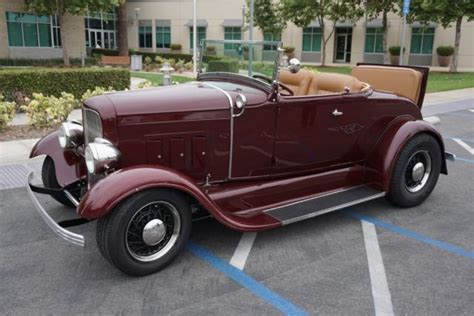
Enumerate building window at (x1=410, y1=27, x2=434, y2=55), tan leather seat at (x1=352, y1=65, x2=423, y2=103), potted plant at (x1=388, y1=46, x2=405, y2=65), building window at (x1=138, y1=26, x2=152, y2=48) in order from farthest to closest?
building window at (x1=138, y1=26, x2=152, y2=48) < building window at (x1=410, y1=27, x2=434, y2=55) < potted plant at (x1=388, y1=46, x2=405, y2=65) < tan leather seat at (x1=352, y1=65, x2=423, y2=103)

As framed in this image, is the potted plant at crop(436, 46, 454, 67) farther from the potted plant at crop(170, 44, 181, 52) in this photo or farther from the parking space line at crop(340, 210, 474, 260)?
the parking space line at crop(340, 210, 474, 260)

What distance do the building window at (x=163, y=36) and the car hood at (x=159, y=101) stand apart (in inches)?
1522

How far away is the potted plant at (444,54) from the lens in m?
30.5

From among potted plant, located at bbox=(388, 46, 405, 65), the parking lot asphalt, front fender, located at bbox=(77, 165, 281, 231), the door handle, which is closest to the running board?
the parking lot asphalt

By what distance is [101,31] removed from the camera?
1572 inches

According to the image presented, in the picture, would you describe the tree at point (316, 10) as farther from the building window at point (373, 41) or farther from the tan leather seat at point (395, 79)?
the tan leather seat at point (395, 79)

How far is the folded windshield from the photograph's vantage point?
4.31 meters

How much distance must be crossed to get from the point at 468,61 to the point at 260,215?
31.9 meters

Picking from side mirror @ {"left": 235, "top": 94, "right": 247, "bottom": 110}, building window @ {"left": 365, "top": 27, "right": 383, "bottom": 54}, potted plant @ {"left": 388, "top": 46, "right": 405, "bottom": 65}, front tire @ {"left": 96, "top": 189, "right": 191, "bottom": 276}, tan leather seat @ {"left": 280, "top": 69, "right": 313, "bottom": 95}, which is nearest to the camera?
front tire @ {"left": 96, "top": 189, "right": 191, "bottom": 276}

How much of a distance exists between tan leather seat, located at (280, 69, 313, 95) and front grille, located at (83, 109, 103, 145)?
2.20 metres

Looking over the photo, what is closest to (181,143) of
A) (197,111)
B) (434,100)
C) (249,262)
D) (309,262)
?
(197,111)

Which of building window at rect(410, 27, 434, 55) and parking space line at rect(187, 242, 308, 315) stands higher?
building window at rect(410, 27, 434, 55)

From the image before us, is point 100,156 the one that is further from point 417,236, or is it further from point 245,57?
point 417,236

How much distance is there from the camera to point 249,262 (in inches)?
147
